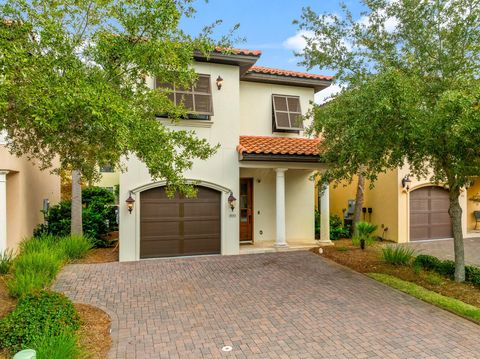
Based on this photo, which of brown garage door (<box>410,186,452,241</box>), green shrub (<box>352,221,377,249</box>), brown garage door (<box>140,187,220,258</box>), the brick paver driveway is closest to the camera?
the brick paver driveway

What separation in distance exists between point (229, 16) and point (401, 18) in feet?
15.5

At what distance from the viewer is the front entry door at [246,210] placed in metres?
14.2

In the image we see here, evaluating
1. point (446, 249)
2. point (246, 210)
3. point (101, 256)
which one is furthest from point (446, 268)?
point (101, 256)

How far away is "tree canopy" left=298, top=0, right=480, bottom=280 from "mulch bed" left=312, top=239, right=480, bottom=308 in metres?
0.75

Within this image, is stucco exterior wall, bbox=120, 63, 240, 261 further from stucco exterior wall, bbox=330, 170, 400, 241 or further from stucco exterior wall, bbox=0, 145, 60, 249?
stucco exterior wall, bbox=330, 170, 400, 241

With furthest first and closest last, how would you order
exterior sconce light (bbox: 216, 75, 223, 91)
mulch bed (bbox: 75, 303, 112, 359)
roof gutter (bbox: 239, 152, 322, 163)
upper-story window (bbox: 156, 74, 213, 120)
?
exterior sconce light (bbox: 216, 75, 223, 91) < roof gutter (bbox: 239, 152, 322, 163) < upper-story window (bbox: 156, 74, 213, 120) < mulch bed (bbox: 75, 303, 112, 359)

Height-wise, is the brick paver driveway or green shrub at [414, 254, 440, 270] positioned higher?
green shrub at [414, 254, 440, 270]

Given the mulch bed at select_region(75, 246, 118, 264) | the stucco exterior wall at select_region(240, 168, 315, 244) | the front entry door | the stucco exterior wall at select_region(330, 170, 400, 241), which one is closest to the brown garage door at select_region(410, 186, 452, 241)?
the stucco exterior wall at select_region(330, 170, 400, 241)

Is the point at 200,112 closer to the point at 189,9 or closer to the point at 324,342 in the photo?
the point at 189,9

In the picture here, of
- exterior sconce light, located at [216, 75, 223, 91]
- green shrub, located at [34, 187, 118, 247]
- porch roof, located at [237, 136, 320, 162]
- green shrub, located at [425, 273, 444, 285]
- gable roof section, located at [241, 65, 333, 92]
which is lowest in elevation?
green shrub, located at [425, 273, 444, 285]

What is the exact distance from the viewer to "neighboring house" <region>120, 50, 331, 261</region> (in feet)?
37.7

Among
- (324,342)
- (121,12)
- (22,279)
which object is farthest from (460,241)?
(22,279)

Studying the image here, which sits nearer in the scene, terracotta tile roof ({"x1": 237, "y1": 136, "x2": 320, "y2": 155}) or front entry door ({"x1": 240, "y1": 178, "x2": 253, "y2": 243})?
terracotta tile roof ({"x1": 237, "y1": 136, "x2": 320, "y2": 155})

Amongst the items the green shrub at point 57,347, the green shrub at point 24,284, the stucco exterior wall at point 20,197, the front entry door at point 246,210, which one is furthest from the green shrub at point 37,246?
the front entry door at point 246,210
